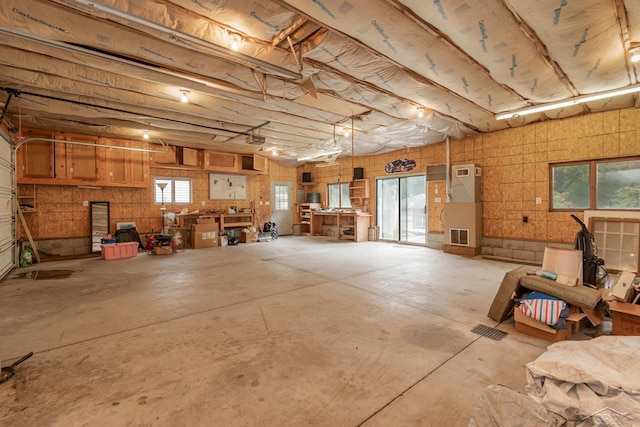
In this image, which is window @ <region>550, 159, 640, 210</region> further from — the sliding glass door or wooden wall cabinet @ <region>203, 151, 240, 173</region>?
wooden wall cabinet @ <region>203, 151, 240, 173</region>

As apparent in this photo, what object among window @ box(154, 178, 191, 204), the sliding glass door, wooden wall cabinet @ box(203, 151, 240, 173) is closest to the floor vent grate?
the sliding glass door

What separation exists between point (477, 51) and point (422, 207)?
17.9 ft

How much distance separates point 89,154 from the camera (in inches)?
267

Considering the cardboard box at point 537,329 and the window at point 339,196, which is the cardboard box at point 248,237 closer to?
the window at point 339,196

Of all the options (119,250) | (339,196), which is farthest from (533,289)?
(339,196)

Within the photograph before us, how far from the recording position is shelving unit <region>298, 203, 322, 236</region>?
35.8 feet

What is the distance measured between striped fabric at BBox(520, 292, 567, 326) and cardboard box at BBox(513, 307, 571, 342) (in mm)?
57

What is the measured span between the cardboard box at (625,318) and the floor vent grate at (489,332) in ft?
2.79

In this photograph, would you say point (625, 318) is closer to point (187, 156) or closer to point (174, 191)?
point (187, 156)

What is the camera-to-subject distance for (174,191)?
8.48 meters

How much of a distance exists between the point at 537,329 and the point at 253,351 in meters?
2.61

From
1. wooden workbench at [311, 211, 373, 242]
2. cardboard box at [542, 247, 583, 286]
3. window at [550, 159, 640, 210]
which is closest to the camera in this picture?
cardboard box at [542, 247, 583, 286]

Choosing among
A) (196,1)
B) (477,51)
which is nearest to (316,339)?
(196,1)

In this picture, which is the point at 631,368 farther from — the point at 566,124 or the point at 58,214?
the point at 58,214
